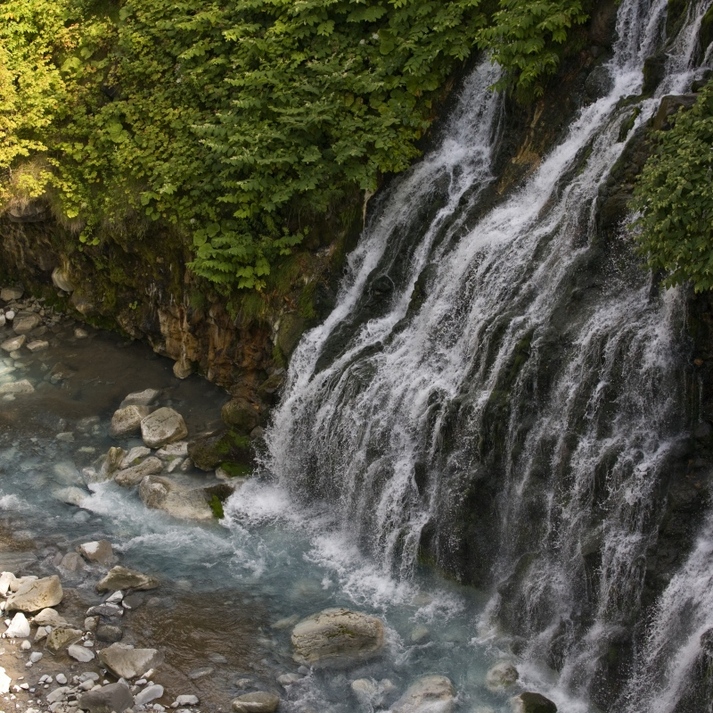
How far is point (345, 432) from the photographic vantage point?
11.9m

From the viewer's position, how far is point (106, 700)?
9.15m

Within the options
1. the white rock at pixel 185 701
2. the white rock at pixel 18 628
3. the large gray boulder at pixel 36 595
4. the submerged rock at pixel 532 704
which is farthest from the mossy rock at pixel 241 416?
the submerged rock at pixel 532 704

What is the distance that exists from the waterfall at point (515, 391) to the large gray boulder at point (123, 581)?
7.75 ft

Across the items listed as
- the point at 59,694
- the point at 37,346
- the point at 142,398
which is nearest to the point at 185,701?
the point at 59,694

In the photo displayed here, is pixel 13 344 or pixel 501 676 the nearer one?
pixel 501 676

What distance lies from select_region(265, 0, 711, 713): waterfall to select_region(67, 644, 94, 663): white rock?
3425mm

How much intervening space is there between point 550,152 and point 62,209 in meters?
7.66

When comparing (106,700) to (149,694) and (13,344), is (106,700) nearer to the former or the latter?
(149,694)

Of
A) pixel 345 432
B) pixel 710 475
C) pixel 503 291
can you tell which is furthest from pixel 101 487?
pixel 710 475

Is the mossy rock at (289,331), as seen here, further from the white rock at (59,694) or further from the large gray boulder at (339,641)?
the white rock at (59,694)

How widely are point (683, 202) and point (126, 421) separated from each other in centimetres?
870

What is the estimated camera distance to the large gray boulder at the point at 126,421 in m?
13.9

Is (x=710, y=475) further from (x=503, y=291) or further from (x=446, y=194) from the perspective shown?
(x=446, y=194)

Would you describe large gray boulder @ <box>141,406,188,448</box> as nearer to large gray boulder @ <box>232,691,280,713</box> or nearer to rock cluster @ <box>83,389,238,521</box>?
rock cluster @ <box>83,389,238,521</box>
